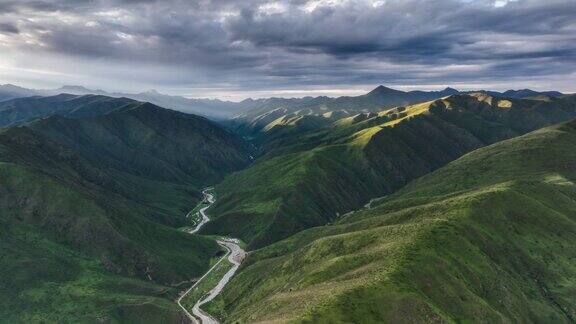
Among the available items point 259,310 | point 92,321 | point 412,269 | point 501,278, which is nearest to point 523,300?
point 501,278

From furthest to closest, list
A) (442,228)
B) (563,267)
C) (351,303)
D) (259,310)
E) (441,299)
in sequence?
1. (563,267)
2. (442,228)
3. (259,310)
4. (441,299)
5. (351,303)

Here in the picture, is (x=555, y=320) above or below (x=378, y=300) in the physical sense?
below

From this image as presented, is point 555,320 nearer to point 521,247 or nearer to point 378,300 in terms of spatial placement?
point 521,247

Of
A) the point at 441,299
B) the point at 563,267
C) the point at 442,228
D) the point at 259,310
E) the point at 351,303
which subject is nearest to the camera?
the point at 351,303

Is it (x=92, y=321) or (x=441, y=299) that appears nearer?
(x=441, y=299)

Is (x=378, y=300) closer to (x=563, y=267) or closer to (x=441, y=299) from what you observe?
(x=441, y=299)

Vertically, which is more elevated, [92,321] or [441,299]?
[441,299]

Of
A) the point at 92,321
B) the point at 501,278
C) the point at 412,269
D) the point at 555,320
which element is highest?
A: the point at 412,269

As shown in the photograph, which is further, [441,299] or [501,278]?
[501,278]

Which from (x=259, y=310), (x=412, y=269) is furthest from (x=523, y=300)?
(x=259, y=310)
